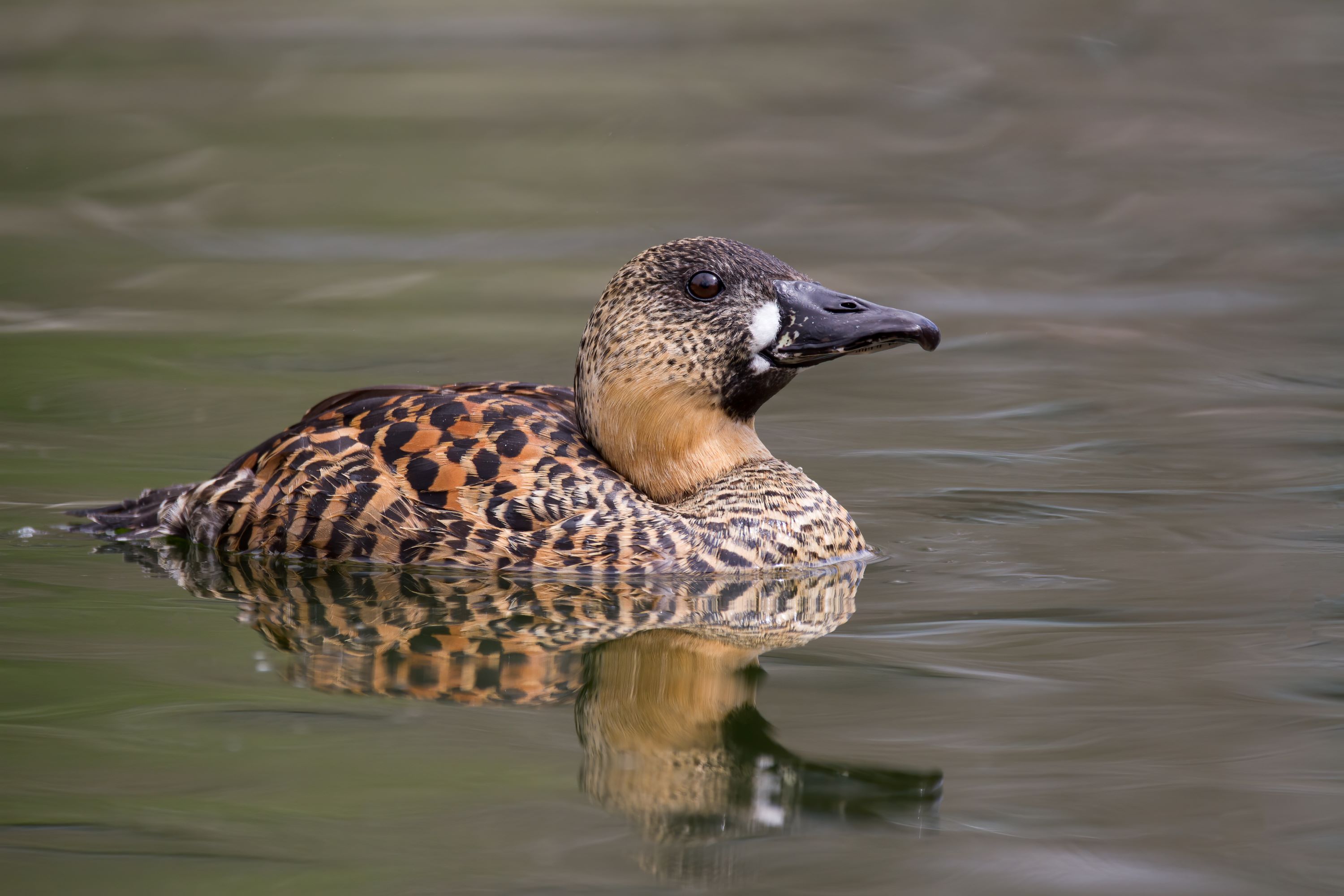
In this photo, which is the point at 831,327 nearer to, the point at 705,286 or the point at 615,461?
the point at 705,286

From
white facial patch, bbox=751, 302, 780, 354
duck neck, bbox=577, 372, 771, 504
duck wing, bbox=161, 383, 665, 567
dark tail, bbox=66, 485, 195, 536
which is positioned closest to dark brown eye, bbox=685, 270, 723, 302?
white facial patch, bbox=751, 302, 780, 354

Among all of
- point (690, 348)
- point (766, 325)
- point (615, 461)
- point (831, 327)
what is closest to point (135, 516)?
point (615, 461)

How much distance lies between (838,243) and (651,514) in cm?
708

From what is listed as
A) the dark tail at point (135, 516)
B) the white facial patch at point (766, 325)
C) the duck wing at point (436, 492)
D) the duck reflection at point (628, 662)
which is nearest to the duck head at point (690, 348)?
the white facial patch at point (766, 325)

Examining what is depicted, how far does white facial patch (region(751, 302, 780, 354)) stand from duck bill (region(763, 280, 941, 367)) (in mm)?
17

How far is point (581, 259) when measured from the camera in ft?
42.1

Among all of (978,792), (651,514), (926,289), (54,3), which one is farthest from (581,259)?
(978,792)

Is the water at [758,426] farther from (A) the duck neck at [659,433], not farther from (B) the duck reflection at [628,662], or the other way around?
(A) the duck neck at [659,433]

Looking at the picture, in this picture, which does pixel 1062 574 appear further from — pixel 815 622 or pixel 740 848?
pixel 740 848

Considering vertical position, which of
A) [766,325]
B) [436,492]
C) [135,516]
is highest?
[766,325]

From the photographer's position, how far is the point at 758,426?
30.2 ft

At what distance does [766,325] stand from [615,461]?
803 millimetres

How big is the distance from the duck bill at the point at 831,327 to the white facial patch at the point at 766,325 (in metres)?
0.02

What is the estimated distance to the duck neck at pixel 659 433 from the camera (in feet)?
21.9
